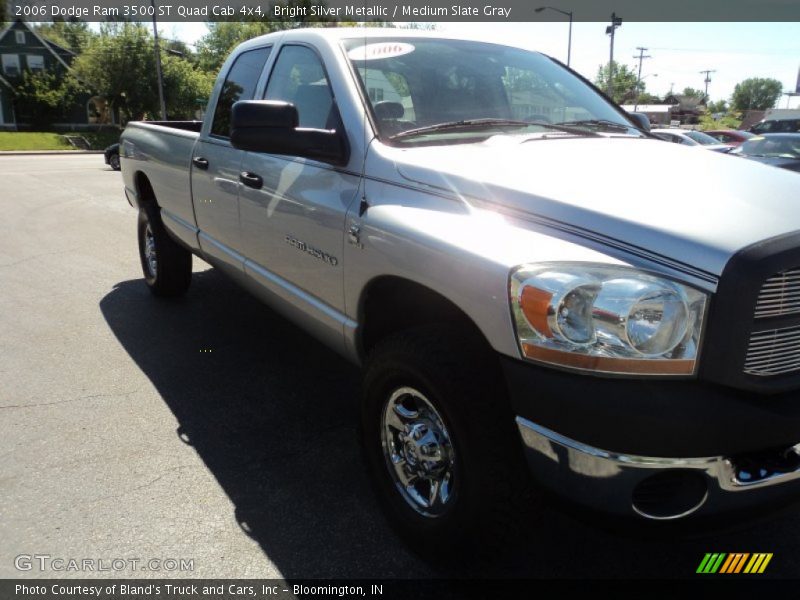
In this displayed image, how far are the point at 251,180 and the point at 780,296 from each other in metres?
2.53

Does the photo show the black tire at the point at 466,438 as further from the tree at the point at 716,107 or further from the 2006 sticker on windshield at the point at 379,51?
the tree at the point at 716,107

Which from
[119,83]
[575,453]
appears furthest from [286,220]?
[119,83]

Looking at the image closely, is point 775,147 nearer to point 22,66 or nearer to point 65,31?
point 22,66

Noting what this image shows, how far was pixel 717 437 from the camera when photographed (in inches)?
66.4

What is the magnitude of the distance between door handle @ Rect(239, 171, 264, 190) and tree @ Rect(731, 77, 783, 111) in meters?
148

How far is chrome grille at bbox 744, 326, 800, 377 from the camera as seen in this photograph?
1.74 m

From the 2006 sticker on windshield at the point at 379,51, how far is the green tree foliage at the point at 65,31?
58.2 meters

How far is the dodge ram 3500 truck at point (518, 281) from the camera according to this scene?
1.72 meters

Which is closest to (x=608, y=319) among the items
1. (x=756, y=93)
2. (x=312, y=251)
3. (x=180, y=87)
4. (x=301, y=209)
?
(x=312, y=251)

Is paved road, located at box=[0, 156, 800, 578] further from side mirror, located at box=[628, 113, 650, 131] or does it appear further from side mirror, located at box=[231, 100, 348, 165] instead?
side mirror, located at box=[628, 113, 650, 131]

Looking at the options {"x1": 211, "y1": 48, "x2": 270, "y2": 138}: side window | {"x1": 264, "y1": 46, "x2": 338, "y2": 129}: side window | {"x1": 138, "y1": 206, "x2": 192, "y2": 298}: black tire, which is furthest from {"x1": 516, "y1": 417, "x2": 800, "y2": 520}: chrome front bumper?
{"x1": 138, "y1": 206, "x2": 192, "y2": 298}: black tire

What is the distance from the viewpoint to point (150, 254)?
18.8 ft

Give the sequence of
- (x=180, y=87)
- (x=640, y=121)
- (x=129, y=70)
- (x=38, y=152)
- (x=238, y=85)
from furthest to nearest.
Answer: (x=180, y=87) → (x=129, y=70) → (x=38, y=152) → (x=238, y=85) → (x=640, y=121)

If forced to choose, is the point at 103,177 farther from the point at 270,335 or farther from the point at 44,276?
the point at 270,335
